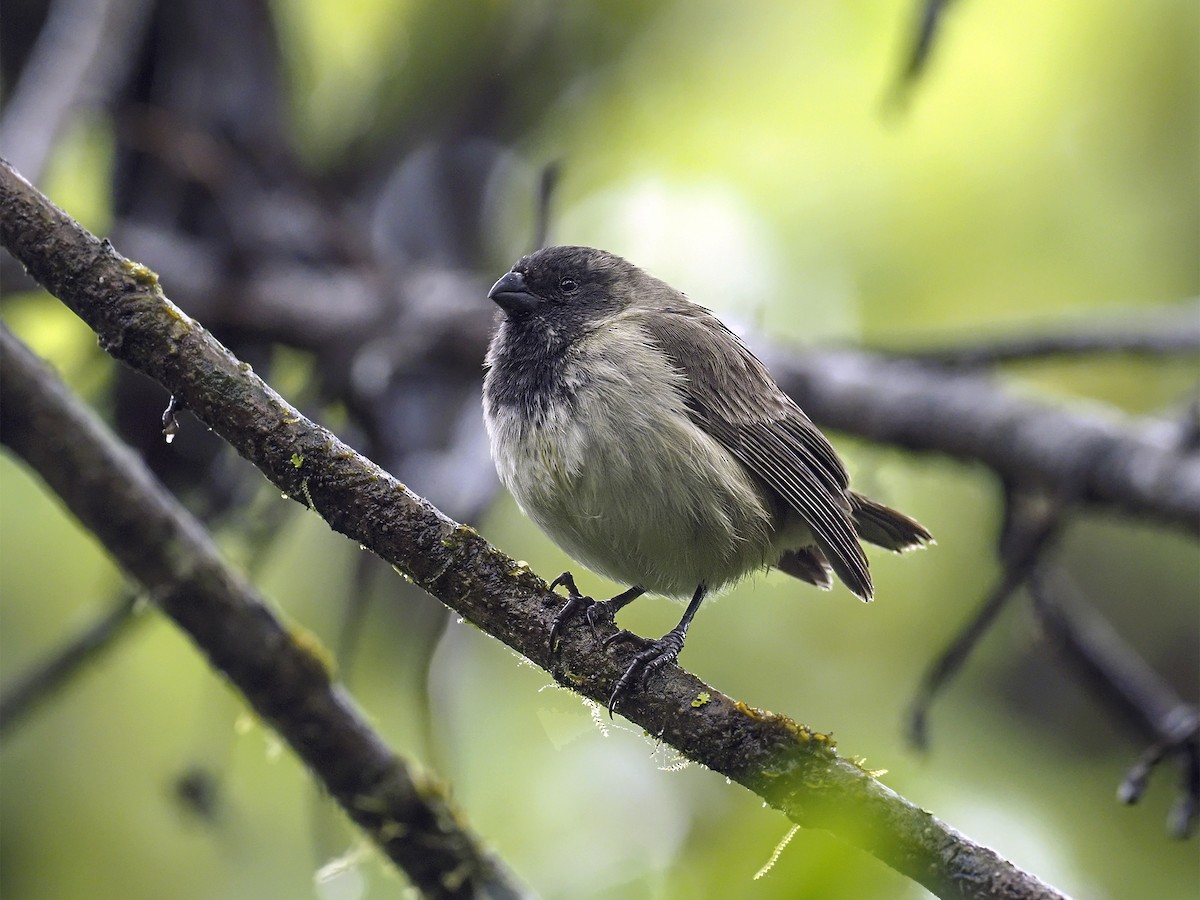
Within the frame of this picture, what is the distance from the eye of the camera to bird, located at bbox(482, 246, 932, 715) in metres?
3.38

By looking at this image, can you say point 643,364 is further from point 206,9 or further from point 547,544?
point 206,9

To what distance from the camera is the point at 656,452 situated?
3.40 m

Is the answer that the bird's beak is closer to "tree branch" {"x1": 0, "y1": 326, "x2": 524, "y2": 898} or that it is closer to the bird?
the bird

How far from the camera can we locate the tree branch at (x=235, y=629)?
10.1ft

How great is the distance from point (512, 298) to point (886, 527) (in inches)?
63.1

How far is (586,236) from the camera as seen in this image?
662cm

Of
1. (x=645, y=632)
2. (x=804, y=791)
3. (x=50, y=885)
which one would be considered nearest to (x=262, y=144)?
(x=645, y=632)

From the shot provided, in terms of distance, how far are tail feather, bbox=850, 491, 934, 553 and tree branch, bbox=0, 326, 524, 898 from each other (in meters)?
1.79

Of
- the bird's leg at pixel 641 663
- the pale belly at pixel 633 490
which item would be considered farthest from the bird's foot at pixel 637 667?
the pale belly at pixel 633 490

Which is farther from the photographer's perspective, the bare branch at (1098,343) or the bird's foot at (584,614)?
the bare branch at (1098,343)

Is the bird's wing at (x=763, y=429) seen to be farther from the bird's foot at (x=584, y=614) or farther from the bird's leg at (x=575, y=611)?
the bird's foot at (x=584, y=614)

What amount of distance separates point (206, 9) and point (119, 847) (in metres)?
4.17

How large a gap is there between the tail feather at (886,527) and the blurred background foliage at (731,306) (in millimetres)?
630

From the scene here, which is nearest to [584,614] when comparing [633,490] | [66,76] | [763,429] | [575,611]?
[575,611]
